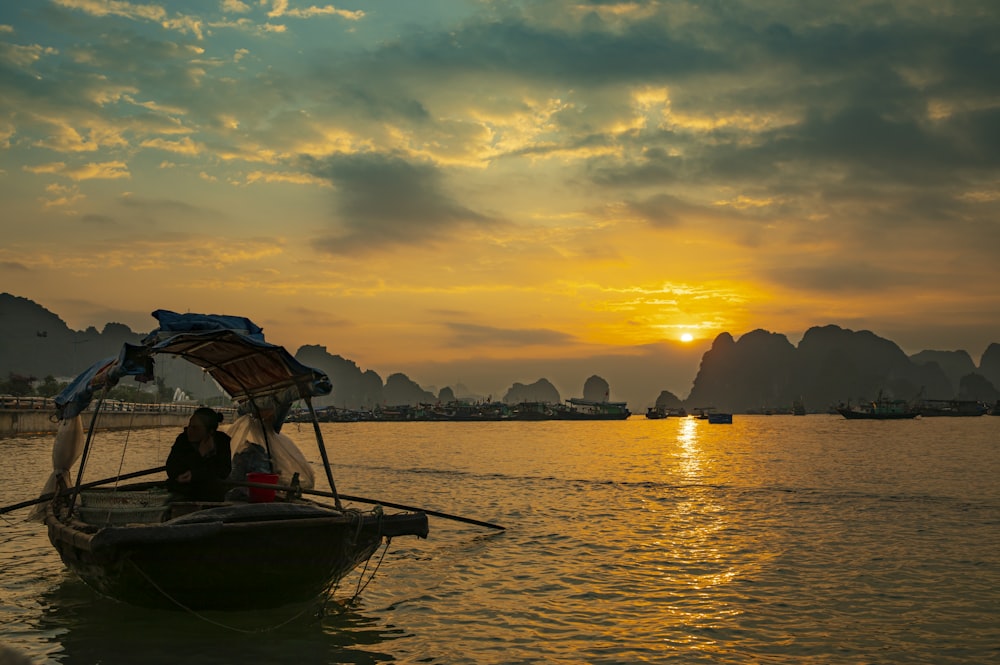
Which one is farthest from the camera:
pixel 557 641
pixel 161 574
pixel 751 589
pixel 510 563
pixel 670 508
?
pixel 670 508

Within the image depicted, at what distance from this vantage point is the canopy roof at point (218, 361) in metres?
11.0

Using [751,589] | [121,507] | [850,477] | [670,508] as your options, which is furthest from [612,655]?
[850,477]

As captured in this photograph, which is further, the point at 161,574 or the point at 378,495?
the point at 378,495

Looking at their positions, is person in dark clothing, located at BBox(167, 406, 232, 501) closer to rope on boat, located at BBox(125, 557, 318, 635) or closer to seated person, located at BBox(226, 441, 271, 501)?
seated person, located at BBox(226, 441, 271, 501)

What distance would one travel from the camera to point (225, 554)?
382 inches

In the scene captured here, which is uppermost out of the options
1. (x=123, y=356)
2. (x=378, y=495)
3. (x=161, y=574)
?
(x=123, y=356)

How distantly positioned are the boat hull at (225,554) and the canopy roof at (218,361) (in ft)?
7.44

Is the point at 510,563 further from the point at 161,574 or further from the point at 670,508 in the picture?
the point at 670,508

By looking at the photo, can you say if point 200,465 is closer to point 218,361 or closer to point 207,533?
point 218,361

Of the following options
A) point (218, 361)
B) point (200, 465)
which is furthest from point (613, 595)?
point (218, 361)

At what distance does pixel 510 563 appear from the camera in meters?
16.5

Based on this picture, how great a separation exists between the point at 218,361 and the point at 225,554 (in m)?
5.61

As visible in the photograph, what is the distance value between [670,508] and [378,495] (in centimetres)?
1224

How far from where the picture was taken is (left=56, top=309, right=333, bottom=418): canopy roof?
11.0 m
